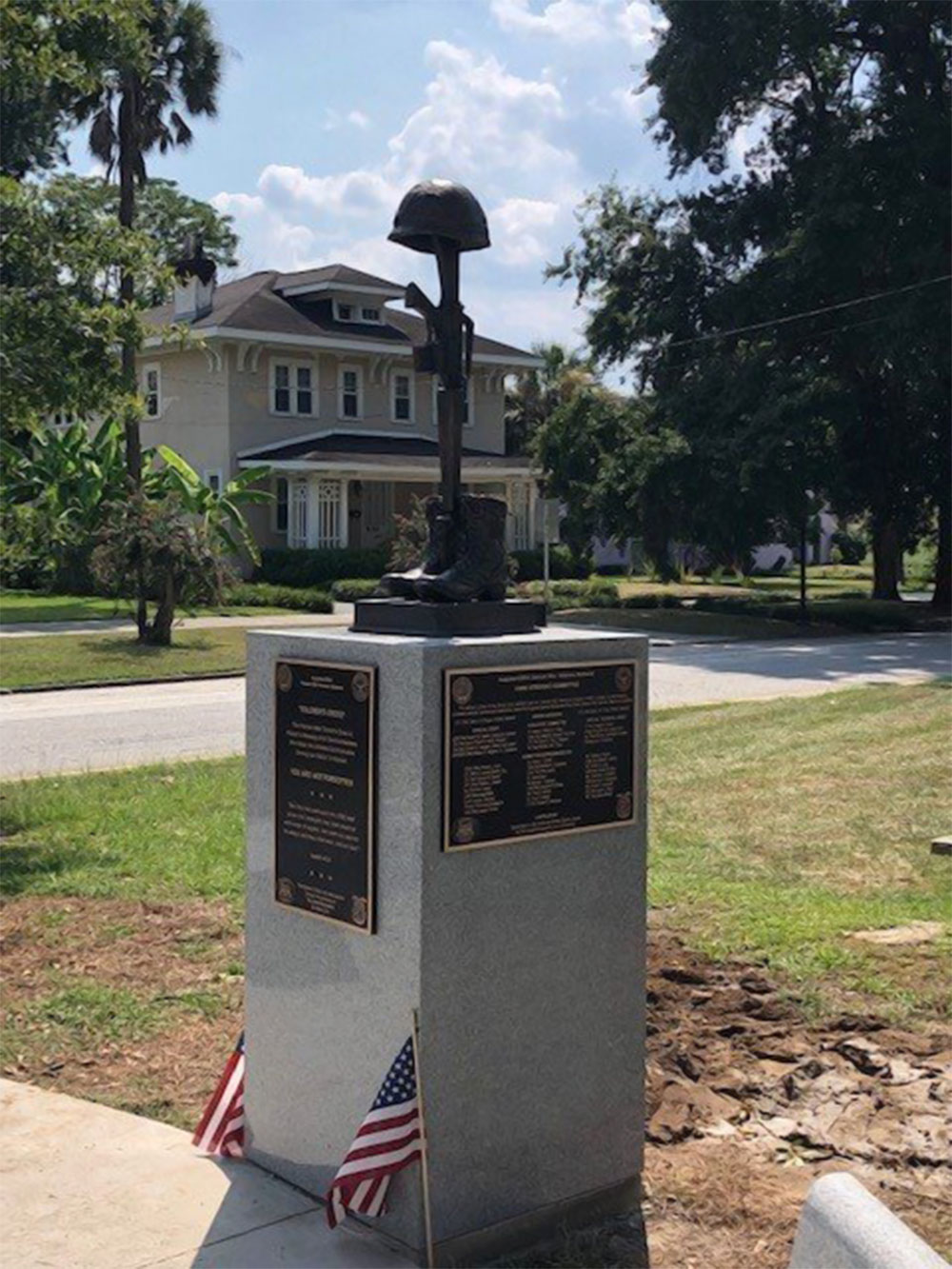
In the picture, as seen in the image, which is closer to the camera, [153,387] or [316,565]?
[316,565]

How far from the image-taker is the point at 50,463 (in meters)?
35.8

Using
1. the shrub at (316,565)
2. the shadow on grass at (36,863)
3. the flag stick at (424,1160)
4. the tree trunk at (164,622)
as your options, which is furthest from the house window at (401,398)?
the flag stick at (424,1160)

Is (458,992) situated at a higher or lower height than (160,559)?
lower

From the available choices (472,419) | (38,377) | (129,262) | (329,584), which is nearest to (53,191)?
(129,262)

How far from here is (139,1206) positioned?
14.4 feet

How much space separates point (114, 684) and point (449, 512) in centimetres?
1724

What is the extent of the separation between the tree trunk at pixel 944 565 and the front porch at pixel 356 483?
11113 millimetres

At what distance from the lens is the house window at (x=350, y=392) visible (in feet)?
146

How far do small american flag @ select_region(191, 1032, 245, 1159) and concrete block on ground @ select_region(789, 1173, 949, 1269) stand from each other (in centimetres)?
216

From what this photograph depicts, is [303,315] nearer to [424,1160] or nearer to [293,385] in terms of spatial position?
[293,385]

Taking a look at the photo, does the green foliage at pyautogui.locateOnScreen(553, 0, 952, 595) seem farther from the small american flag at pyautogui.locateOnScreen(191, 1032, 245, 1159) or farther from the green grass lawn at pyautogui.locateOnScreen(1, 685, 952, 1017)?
the small american flag at pyautogui.locateOnScreen(191, 1032, 245, 1159)

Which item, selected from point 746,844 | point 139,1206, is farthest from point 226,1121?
point 746,844

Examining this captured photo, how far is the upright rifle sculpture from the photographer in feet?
14.8

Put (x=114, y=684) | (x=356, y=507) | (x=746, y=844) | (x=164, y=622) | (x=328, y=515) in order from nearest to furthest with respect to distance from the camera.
Answer: (x=746, y=844)
(x=114, y=684)
(x=164, y=622)
(x=328, y=515)
(x=356, y=507)
